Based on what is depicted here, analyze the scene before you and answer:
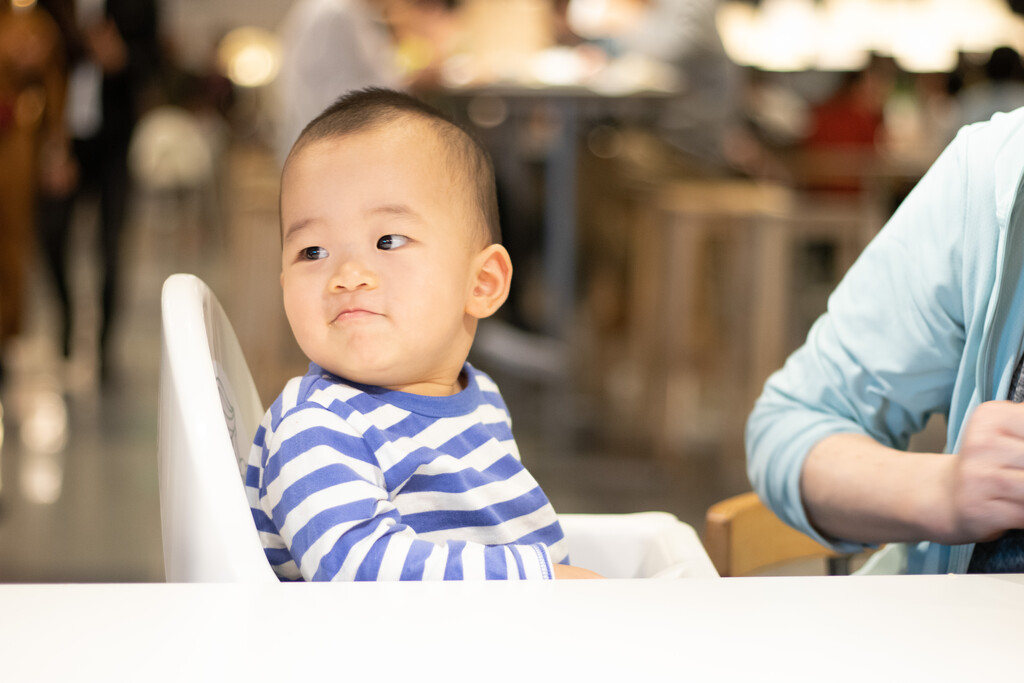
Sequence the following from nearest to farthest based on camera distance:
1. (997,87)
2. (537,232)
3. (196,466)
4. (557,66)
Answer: (196,466) → (557,66) → (997,87) → (537,232)

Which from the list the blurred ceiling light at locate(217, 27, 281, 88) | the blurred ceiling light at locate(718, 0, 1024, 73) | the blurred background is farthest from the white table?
the blurred ceiling light at locate(217, 27, 281, 88)

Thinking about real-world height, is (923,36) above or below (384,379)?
above

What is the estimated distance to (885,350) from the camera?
31.8 inches

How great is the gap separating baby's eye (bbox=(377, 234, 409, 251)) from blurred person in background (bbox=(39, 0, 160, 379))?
3353mm

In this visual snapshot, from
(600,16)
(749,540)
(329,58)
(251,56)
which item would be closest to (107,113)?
(329,58)

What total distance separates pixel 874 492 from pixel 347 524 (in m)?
0.38

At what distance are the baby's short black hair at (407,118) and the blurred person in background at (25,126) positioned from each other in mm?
3357

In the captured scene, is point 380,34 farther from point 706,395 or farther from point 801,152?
point 801,152

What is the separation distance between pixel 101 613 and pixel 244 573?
0.31ft

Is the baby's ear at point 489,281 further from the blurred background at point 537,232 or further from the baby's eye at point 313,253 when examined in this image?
the blurred background at point 537,232

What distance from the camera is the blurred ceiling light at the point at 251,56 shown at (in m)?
11.5

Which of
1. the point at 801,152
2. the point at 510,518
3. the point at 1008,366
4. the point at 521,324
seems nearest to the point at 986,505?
the point at 1008,366

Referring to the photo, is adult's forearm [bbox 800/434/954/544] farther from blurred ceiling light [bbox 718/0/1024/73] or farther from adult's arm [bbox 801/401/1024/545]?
blurred ceiling light [bbox 718/0/1024/73]

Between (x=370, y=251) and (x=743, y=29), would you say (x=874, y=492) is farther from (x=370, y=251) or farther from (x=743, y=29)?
(x=743, y=29)
